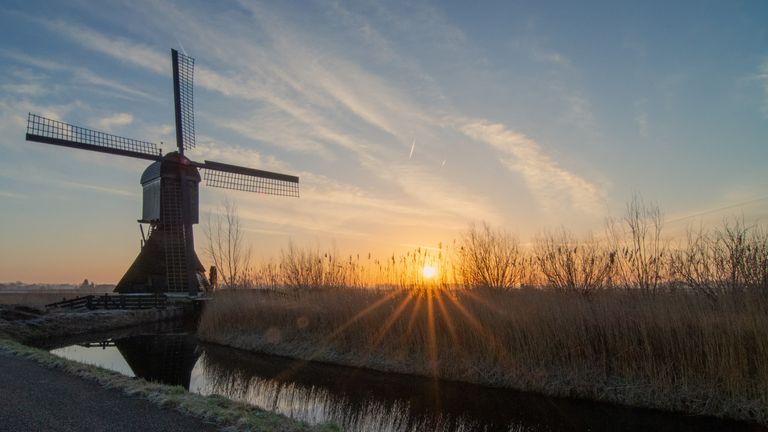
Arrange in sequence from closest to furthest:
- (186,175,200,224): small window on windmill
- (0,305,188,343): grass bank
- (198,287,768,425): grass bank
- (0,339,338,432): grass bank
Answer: (0,339,338,432): grass bank, (198,287,768,425): grass bank, (0,305,188,343): grass bank, (186,175,200,224): small window on windmill

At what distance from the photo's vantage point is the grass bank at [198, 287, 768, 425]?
24.8 ft

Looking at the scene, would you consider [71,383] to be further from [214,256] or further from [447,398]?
[214,256]

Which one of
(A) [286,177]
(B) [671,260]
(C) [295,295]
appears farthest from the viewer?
(A) [286,177]

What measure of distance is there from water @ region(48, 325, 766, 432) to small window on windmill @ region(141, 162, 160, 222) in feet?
40.5

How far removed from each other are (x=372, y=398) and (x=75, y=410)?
4.85 m

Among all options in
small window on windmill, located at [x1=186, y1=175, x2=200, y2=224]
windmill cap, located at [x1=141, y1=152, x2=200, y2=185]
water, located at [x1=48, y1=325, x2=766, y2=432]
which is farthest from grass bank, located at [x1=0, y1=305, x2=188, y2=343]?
windmill cap, located at [x1=141, y1=152, x2=200, y2=185]

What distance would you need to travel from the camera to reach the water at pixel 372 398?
727 centimetres

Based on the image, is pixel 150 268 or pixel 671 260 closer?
pixel 671 260

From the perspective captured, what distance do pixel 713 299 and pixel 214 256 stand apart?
2727cm

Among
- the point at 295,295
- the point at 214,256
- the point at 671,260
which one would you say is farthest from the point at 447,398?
the point at 214,256

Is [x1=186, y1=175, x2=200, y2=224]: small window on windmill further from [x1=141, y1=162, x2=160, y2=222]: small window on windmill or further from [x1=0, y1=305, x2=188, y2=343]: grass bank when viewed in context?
[x1=0, y1=305, x2=188, y2=343]: grass bank

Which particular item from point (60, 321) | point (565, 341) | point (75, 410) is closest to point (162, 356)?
point (75, 410)

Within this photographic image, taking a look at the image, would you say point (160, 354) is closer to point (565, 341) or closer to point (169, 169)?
point (565, 341)

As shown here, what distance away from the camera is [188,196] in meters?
25.0
